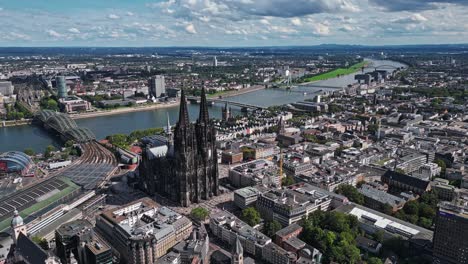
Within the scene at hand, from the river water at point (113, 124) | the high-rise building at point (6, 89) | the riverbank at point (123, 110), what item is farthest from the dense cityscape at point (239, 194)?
the high-rise building at point (6, 89)

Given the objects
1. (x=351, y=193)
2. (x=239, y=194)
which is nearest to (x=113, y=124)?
Answer: (x=239, y=194)

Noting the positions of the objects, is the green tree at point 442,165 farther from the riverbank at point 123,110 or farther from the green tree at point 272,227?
the riverbank at point 123,110

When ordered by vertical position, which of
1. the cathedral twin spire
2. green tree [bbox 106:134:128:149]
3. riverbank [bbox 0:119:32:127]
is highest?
the cathedral twin spire

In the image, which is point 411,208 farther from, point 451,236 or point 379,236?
point 451,236

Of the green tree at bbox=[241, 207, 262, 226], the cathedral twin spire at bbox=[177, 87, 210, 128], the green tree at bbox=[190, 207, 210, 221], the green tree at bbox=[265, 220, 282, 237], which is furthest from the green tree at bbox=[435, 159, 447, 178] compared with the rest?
the green tree at bbox=[190, 207, 210, 221]

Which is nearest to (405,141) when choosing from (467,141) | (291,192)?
(467,141)

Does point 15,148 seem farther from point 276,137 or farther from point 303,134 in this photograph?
point 303,134

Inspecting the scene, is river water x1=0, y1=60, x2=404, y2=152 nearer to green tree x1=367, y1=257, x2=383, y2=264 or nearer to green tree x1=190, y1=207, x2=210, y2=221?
green tree x1=190, y1=207, x2=210, y2=221
